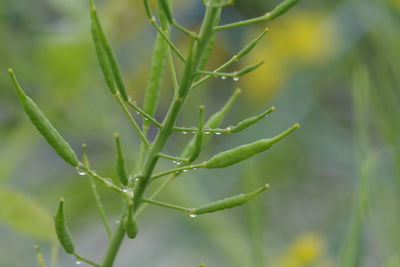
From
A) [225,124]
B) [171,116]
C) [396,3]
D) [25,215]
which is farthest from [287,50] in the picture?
[171,116]

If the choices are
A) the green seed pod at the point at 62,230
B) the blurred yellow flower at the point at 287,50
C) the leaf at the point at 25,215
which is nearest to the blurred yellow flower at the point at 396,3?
the blurred yellow flower at the point at 287,50

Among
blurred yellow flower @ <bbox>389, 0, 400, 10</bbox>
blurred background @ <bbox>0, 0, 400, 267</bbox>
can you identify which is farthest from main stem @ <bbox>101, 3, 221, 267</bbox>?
blurred yellow flower @ <bbox>389, 0, 400, 10</bbox>

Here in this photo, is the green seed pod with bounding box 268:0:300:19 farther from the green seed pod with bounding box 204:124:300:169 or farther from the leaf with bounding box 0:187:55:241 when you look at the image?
the leaf with bounding box 0:187:55:241

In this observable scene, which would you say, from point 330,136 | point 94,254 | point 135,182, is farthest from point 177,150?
point 135,182

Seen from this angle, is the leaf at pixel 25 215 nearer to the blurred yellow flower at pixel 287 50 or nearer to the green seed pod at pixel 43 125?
the green seed pod at pixel 43 125

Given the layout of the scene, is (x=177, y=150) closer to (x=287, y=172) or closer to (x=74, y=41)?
(x=287, y=172)

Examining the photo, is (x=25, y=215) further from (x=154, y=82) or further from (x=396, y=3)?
(x=396, y=3)

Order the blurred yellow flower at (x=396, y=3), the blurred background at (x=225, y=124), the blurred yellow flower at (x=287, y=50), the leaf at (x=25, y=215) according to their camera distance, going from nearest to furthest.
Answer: the leaf at (x=25, y=215), the blurred background at (x=225, y=124), the blurred yellow flower at (x=396, y=3), the blurred yellow flower at (x=287, y=50)
